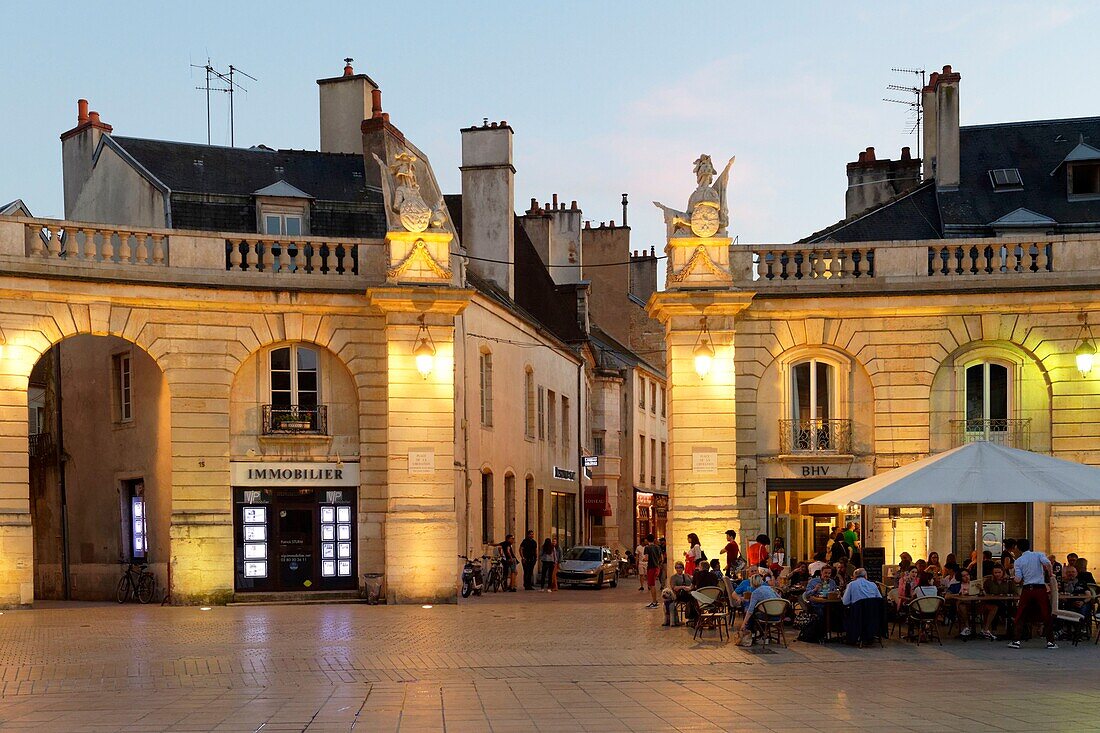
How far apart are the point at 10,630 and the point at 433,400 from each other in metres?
7.35

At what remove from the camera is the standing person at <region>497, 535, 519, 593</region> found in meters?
29.2

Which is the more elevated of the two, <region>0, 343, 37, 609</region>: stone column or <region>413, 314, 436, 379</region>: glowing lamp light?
<region>413, 314, 436, 379</region>: glowing lamp light

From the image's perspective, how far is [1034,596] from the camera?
16062 millimetres

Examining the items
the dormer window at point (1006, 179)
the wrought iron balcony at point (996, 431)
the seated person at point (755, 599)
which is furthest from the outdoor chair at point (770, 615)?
the dormer window at point (1006, 179)

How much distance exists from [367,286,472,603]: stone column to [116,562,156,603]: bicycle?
4.18 metres

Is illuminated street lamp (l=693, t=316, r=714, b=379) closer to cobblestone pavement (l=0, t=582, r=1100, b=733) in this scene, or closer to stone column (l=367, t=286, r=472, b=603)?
stone column (l=367, t=286, r=472, b=603)

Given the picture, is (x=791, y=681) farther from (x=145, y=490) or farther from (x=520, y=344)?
(x=520, y=344)

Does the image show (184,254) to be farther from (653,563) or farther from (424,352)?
(653,563)

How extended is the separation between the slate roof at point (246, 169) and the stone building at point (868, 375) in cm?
794

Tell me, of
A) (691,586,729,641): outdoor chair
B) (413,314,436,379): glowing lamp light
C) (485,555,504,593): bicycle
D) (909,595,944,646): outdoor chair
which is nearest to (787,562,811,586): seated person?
(691,586,729,641): outdoor chair

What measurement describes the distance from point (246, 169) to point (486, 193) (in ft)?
A: 20.0

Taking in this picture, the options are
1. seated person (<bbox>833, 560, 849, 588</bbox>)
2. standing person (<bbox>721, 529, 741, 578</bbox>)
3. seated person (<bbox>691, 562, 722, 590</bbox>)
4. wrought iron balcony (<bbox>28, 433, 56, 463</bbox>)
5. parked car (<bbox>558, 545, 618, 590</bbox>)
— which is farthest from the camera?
parked car (<bbox>558, 545, 618, 590</bbox>)

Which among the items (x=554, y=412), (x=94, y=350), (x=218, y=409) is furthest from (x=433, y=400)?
(x=554, y=412)

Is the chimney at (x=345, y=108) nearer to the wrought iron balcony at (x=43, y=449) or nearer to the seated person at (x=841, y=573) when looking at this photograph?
the wrought iron balcony at (x=43, y=449)
